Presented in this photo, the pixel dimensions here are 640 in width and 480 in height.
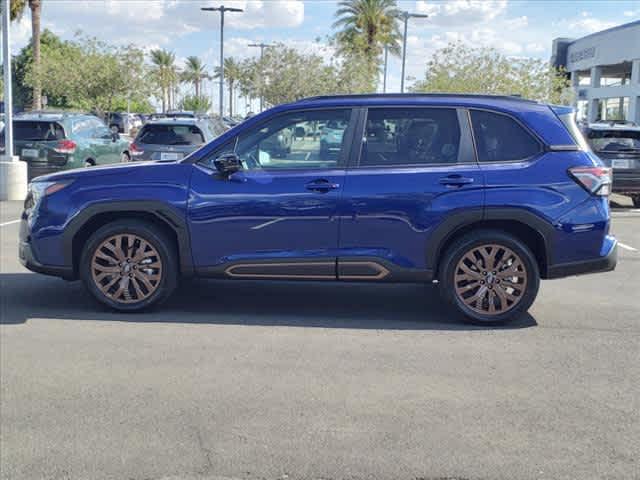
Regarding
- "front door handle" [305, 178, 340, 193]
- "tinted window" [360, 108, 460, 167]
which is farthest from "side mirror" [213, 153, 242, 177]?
"tinted window" [360, 108, 460, 167]

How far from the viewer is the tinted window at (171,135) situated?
14.7m

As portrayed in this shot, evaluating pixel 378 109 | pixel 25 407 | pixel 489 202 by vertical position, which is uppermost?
pixel 378 109

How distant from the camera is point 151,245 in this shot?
646 centimetres

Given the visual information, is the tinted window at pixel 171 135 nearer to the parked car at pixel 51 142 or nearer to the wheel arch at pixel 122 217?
the parked car at pixel 51 142

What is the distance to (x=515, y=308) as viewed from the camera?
20.9 feet

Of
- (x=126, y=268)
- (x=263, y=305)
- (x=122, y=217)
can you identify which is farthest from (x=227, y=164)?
(x=263, y=305)

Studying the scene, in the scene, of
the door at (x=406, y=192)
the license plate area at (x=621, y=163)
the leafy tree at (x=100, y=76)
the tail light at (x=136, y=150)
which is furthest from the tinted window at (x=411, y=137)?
the leafy tree at (x=100, y=76)

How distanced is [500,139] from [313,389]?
2.79 metres

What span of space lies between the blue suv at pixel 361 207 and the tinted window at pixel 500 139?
11mm

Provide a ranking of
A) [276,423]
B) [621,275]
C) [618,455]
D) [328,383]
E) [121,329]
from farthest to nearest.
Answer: [621,275] → [121,329] → [328,383] → [276,423] → [618,455]

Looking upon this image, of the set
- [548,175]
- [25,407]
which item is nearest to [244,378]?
[25,407]

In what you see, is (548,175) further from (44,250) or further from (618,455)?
(44,250)

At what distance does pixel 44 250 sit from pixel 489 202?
374 centimetres

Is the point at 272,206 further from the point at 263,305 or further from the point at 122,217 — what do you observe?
the point at 122,217
